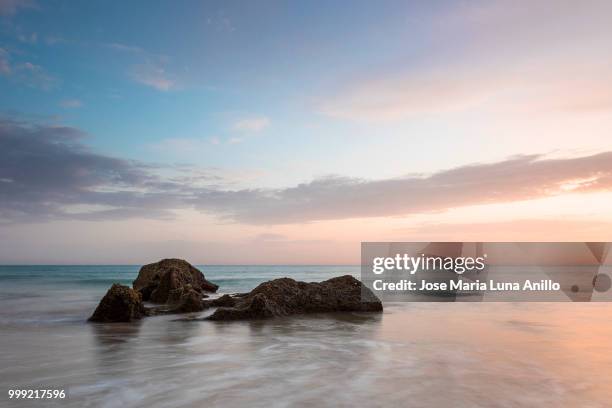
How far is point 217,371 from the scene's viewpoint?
6.89 m

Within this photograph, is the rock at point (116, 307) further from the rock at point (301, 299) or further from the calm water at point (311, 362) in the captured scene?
the rock at point (301, 299)

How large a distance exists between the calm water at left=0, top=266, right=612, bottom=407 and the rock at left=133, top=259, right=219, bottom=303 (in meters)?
5.68

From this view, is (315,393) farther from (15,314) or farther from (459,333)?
(15,314)

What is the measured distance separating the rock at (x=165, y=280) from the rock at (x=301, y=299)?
4.22 metres

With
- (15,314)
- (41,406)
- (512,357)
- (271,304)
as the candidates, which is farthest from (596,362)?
(15,314)

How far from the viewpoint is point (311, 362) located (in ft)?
24.6

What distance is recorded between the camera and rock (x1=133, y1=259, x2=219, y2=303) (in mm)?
18141

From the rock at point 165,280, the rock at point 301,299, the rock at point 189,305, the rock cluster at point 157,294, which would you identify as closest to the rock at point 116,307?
the rock cluster at point 157,294

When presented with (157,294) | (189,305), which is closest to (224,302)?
(189,305)

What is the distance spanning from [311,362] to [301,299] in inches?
245

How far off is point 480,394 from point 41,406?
18.2 ft

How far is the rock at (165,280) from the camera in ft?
59.5

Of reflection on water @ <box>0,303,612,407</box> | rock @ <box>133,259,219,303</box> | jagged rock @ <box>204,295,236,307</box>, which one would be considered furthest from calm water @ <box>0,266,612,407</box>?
rock @ <box>133,259,219,303</box>

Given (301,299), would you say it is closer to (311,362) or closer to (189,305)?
(189,305)
